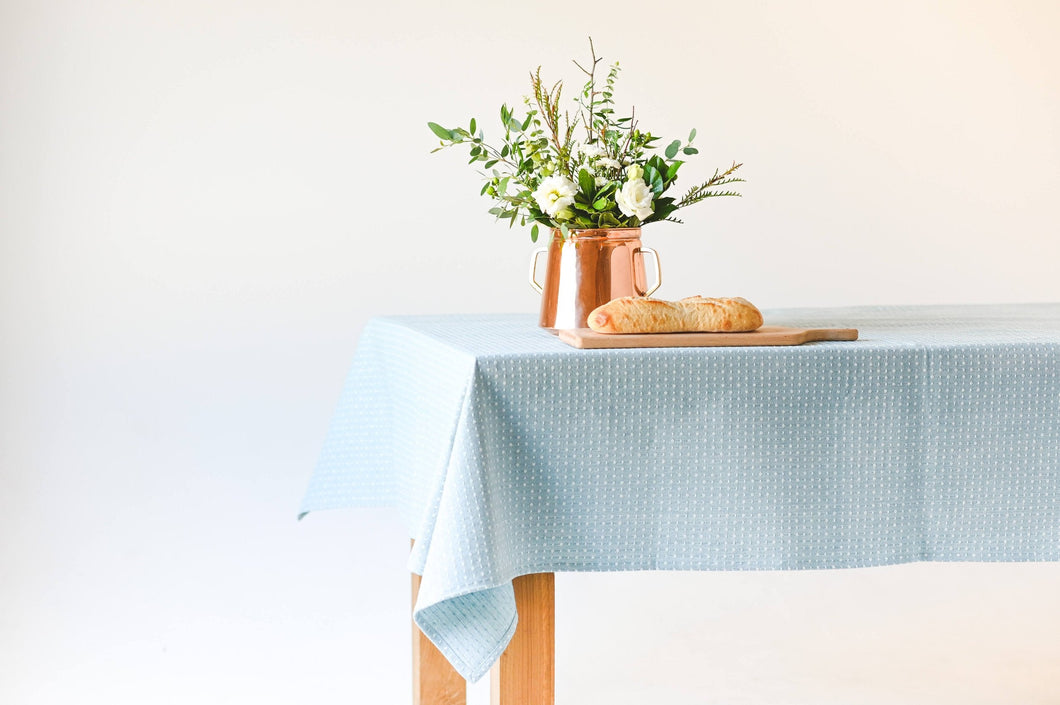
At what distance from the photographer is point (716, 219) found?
3.92 m

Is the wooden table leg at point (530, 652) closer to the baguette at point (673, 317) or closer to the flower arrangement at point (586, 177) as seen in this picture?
the baguette at point (673, 317)

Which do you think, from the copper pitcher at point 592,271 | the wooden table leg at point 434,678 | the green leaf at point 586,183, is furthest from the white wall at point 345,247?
the green leaf at point 586,183

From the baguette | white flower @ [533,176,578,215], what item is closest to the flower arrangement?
white flower @ [533,176,578,215]

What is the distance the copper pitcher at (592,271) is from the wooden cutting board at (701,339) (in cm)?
22

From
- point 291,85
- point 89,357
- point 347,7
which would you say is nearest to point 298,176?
point 291,85

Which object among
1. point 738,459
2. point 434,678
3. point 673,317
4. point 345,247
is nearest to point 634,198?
point 673,317

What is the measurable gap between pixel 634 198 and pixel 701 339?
1.00 ft

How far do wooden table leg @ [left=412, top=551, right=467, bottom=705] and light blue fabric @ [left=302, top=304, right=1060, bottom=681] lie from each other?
0.61 meters

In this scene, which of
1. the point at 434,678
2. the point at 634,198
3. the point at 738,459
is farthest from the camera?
the point at 434,678

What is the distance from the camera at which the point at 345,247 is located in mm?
3719

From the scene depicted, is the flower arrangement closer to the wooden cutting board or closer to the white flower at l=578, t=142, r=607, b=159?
the white flower at l=578, t=142, r=607, b=159

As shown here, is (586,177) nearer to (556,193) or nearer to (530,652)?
(556,193)

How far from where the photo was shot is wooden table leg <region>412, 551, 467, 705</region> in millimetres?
1868

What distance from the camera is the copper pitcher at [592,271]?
Answer: 1610 millimetres
